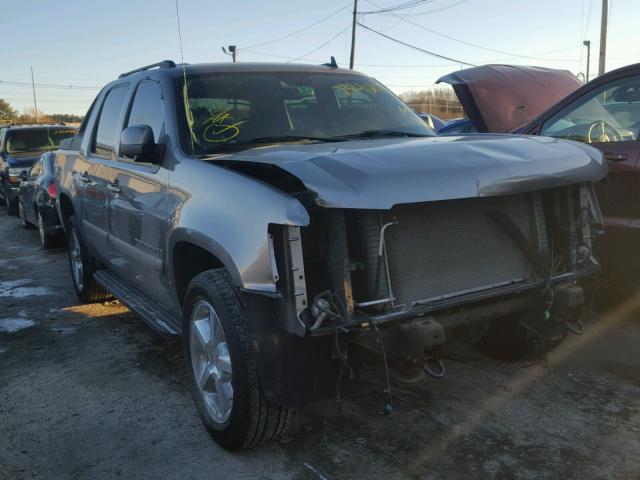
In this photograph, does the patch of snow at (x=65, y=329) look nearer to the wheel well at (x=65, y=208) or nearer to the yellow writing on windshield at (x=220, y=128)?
the wheel well at (x=65, y=208)

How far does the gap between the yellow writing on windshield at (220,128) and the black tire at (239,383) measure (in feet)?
3.02

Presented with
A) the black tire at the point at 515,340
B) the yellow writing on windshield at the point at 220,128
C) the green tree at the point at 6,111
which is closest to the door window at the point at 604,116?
the black tire at the point at 515,340

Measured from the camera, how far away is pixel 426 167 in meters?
2.66

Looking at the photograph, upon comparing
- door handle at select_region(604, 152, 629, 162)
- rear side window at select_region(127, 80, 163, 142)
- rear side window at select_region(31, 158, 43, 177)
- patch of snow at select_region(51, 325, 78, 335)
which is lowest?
patch of snow at select_region(51, 325, 78, 335)

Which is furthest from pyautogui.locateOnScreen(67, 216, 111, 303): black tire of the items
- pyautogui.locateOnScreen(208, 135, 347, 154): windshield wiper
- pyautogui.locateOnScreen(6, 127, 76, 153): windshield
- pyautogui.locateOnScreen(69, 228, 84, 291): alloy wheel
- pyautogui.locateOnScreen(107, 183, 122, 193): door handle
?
pyautogui.locateOnScreen(6, 127, 76, 153): windshield

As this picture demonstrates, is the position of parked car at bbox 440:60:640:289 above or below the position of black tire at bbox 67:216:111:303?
above

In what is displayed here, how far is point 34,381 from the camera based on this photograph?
4.17 m

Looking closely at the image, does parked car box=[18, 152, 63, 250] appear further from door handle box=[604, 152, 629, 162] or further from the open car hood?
door handle box=[604, 152, 629, 162]

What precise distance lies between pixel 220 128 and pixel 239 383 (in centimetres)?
156

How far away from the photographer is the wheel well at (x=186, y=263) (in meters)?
3.41

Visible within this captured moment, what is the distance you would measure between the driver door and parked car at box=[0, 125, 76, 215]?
11119 millimetres

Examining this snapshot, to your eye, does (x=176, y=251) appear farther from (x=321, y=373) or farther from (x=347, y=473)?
(x=347, y=473)

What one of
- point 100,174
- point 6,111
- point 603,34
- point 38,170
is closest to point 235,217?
point 100,174

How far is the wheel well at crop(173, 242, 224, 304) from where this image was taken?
11.2 feet
